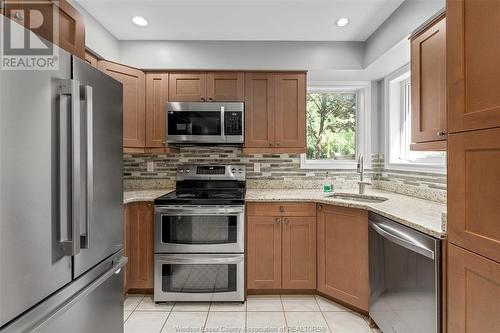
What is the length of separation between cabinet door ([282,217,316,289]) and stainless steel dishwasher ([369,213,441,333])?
1.84 feet

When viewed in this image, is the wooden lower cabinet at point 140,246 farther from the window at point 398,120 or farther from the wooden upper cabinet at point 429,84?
the window at point 398,120

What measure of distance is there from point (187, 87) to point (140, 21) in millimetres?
690

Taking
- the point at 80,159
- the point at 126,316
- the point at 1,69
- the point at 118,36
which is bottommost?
the point at 126,316

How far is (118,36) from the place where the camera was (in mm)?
2715

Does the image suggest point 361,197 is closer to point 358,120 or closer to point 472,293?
point 358,120

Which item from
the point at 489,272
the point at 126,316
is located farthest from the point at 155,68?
the point at 489,272

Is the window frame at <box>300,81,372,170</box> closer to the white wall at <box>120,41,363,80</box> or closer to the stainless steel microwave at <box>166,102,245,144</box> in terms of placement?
the white wall at <box>120,41,363,80</box>

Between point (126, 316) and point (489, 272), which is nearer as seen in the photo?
point (489, 272)

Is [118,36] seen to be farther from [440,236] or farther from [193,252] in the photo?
[440,236]

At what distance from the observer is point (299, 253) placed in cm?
252

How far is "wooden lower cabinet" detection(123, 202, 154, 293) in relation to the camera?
8.18ft

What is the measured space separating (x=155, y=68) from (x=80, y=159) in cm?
201

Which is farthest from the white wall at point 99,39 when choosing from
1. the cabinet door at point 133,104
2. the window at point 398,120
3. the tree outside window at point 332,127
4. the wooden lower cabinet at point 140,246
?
the window at point 398,120

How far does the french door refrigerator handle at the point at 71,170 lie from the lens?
0.98 metres
